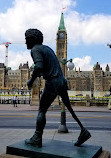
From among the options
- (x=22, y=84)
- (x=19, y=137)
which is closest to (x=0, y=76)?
(x=22, y=84)

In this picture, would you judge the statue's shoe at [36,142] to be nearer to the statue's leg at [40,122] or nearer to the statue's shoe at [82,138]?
the statue's leg at [40,122]

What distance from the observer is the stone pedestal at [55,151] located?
3627mm

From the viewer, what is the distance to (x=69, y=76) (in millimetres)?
149500

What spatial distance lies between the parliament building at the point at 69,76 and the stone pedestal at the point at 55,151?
120 meters

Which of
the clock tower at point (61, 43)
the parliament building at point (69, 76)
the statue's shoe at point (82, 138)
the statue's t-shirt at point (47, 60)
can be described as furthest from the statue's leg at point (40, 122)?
the clock tower at point (61, 43)

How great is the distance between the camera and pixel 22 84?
510 ft

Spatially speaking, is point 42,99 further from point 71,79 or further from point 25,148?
point 71,79

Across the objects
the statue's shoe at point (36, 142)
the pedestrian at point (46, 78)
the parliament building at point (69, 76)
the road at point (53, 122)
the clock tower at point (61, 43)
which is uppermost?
the clock tower at point (61, 43)

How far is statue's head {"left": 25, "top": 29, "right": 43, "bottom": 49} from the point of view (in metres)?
4.39

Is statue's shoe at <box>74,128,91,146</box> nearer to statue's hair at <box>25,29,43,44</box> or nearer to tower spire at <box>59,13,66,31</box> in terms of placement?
statue's hair at <box>25,29,43,44</box>

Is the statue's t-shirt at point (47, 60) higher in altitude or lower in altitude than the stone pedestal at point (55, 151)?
higher

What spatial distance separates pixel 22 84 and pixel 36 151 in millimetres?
153835

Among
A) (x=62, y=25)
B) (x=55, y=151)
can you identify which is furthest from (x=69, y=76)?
(x=55, y=151)

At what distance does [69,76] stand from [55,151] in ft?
480
